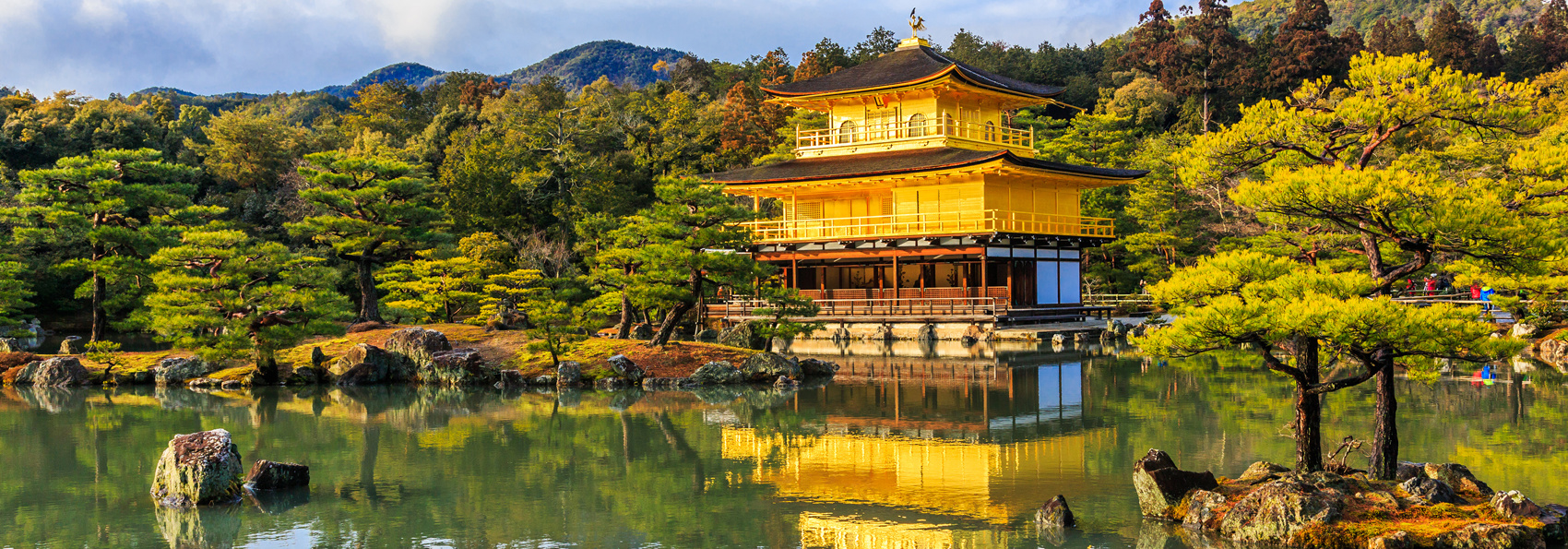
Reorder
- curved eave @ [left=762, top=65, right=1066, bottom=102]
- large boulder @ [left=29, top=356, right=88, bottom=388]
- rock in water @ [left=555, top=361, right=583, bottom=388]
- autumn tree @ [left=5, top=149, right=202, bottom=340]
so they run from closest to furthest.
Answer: rock in water @ [left=555, top=361, right=583, bottom=388]
large boulder @ [left=29, top=356, right=88, bottom=388]
autumn tree @ [left=5, top=149, right=202, bottom=340]
curved eave @ [left=762, top=65, right=1066, bottom=102]

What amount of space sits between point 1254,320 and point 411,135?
4509 centimetres

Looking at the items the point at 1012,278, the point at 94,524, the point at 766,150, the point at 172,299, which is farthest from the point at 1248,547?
the point at 766,150

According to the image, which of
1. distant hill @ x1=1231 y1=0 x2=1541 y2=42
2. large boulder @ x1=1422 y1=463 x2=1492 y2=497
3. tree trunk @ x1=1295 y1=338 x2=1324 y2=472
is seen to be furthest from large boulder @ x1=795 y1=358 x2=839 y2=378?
distant hill @ x1=1231 y1=0 x2=1541 y2=42

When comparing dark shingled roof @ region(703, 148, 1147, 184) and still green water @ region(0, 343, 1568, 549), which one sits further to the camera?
dark shingled roof @ region(703, 148, 1147, 184)

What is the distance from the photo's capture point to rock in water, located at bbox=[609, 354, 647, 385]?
19234mm

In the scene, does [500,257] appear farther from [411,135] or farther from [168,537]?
[168,537]

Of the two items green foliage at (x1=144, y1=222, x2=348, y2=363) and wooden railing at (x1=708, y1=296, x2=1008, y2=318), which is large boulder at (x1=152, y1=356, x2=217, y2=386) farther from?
wooden railing at (x1=708, y1=296, x2=1008, y2=318)

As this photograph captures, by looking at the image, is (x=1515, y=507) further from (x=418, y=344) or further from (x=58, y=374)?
(x=58, y=374)

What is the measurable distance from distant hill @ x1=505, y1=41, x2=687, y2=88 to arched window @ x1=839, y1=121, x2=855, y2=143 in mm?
99494

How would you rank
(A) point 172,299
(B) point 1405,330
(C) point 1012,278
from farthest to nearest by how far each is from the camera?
(C) point 1012,278 → (A) point 172,299 → (B) point 1405,330

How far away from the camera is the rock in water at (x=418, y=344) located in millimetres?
20422

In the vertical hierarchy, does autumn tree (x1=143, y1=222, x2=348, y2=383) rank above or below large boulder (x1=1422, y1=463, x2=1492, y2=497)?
above

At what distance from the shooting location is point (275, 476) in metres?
10.4

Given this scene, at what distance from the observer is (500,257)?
107 ft
